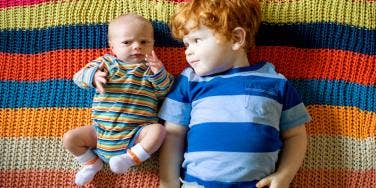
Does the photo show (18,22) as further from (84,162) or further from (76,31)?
(84,162)

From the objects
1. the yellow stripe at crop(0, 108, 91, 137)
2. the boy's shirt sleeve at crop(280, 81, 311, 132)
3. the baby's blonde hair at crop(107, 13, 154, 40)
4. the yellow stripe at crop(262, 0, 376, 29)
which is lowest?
the yellow stripe at crop(0, 108, 91, 137)

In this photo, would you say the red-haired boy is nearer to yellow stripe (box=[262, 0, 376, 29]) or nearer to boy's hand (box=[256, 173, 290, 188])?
boy's hand (box=[256, 173, 290, 188])

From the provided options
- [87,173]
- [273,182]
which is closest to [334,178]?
[273,182]

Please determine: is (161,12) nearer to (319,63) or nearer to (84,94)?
(84,94)

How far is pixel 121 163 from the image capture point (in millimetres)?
1124

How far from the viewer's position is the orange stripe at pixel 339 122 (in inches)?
49.1

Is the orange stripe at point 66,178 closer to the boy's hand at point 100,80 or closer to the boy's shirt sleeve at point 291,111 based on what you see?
the boy's hand at point 100,80

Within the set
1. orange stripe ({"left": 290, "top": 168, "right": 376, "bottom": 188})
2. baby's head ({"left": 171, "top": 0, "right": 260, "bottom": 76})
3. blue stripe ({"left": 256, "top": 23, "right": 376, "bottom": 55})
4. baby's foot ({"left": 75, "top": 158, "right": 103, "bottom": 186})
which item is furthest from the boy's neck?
baby's foot ({"left": 75, "top": 158, "right": 103, "bottom": 186})

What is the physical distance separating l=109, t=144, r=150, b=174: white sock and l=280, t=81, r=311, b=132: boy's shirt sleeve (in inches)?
13.6

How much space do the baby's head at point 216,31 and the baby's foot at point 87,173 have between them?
1.12ft

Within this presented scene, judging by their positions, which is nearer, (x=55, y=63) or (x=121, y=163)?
(x=121, y=163)

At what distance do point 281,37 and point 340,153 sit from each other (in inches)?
13.4

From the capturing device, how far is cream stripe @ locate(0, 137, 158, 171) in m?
1.24

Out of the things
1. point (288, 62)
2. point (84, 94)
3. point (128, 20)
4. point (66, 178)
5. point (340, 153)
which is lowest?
point (66, 178)
